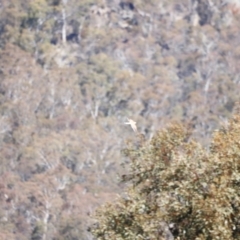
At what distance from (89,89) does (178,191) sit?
48618 millimetres

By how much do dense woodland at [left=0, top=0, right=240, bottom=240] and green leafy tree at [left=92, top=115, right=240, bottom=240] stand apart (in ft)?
95.1

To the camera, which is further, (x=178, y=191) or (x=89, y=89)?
(x=89, y=89)

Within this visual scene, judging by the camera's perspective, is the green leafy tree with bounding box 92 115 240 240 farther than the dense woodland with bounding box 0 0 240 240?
No

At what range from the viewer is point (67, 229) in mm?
38781

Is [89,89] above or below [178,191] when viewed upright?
below

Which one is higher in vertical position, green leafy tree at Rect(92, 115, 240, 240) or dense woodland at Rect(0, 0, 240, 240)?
green leafy tree at Rect(92, 115, 240, 240)

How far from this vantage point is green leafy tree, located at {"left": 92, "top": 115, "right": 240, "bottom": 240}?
7637mm

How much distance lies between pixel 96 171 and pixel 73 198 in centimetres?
537

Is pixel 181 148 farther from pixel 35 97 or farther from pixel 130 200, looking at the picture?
pixel 35 97

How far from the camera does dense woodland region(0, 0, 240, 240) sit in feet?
139

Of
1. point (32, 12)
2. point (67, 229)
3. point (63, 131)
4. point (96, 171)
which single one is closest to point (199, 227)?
point (67, 229)

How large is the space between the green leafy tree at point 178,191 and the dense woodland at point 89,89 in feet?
95.1

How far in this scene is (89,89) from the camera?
185 ft

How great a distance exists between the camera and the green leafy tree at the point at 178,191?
301 inches
